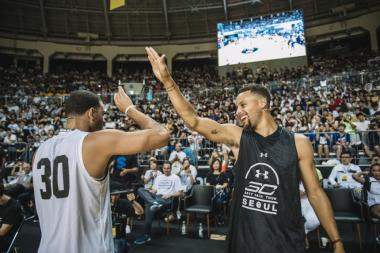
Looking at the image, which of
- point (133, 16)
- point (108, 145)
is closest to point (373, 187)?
point (108, 145)

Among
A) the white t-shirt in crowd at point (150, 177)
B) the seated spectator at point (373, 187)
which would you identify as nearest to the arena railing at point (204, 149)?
the white t-shirt in crowd at point (150, 177)

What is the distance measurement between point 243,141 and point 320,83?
44.5 ft

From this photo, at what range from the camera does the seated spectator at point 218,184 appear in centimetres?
698

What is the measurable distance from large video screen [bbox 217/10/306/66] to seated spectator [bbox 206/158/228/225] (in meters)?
12.3

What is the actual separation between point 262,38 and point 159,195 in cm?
1462

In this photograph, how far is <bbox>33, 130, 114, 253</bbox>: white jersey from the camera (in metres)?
1.83

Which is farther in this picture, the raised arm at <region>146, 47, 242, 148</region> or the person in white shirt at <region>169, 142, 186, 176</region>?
the person in white shirt at <region>169, 142, 186, 176</region>

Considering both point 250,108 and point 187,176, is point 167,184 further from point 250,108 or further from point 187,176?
point 250,108

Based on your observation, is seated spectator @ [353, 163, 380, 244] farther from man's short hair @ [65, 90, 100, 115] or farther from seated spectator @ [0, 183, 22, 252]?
seated spectator @ [0, 183, 22, 252]

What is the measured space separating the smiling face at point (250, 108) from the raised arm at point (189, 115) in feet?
0.35

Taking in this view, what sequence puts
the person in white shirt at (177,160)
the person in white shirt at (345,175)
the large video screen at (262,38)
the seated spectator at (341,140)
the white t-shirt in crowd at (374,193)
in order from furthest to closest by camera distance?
the large video screen at (262,38) → the seated spectator at (341,140) → the person in white shirt at (177,160) → the person in white shirt at (345,175) → the white t-shirt in crowd at (374,193)

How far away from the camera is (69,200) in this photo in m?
1.84

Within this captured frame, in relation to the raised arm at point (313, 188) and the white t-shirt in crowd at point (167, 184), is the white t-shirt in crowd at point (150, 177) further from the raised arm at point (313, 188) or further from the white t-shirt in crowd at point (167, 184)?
the raised arm at point (313, 188)

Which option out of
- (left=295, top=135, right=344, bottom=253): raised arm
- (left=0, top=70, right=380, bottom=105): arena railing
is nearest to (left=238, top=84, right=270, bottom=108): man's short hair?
(left=295, top=135, right=344, bottom=253): raised arm
